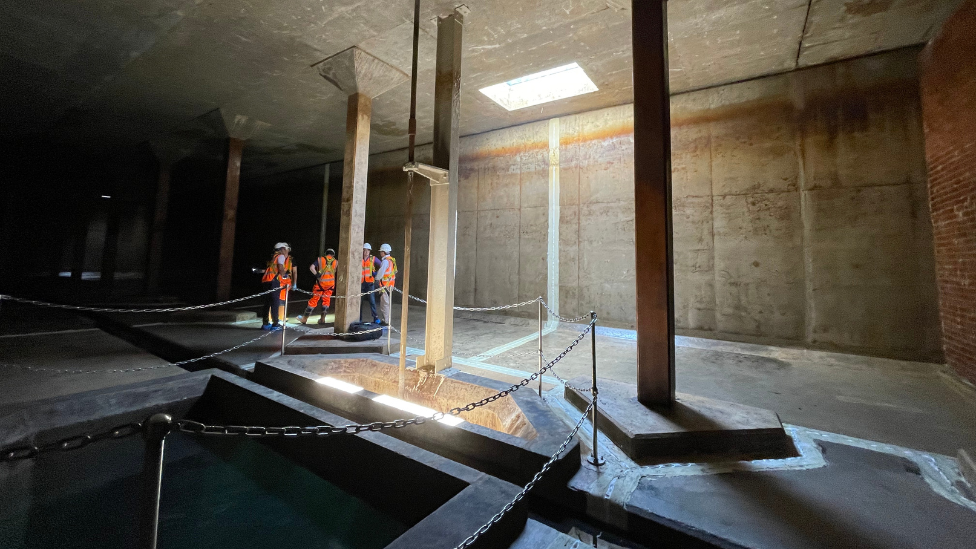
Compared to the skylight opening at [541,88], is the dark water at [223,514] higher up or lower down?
lower down

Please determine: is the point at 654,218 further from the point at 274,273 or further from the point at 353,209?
the point at 274,273

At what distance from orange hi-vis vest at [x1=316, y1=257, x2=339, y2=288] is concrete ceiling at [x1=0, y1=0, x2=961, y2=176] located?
4042 mm

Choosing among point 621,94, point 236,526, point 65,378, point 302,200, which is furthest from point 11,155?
point 621,94

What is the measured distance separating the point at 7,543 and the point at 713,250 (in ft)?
32.2

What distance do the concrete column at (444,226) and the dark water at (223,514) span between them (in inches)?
91.6

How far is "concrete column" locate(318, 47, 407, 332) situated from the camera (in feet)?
23.7

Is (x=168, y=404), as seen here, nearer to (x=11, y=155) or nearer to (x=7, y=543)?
(x=7, y=543)

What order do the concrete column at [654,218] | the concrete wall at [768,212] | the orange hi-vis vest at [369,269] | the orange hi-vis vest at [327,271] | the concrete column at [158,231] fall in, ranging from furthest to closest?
the concrete column at [158,231] < the orange hi-vis vest at [369,269] < the orange hi-vis vest at [327,271] < the concrete wall at [768,212] < the concrete column at [654,218]

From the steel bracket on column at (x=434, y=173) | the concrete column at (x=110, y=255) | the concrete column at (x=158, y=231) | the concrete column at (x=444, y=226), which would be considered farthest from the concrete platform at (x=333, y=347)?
the concrete column at (x=110, y=255)

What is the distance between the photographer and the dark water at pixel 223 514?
2.64 m

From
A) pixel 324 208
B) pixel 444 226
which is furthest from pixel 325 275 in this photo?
pixel 324 208

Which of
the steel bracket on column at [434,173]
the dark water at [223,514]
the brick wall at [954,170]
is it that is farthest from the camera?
the steel bracket on column at [434,173]

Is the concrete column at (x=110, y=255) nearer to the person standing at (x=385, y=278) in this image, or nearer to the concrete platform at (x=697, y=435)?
the person standing at (x=385, y=278)

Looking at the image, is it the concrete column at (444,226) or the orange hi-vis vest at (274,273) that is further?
the orange hi-vis vest at (274,273)
